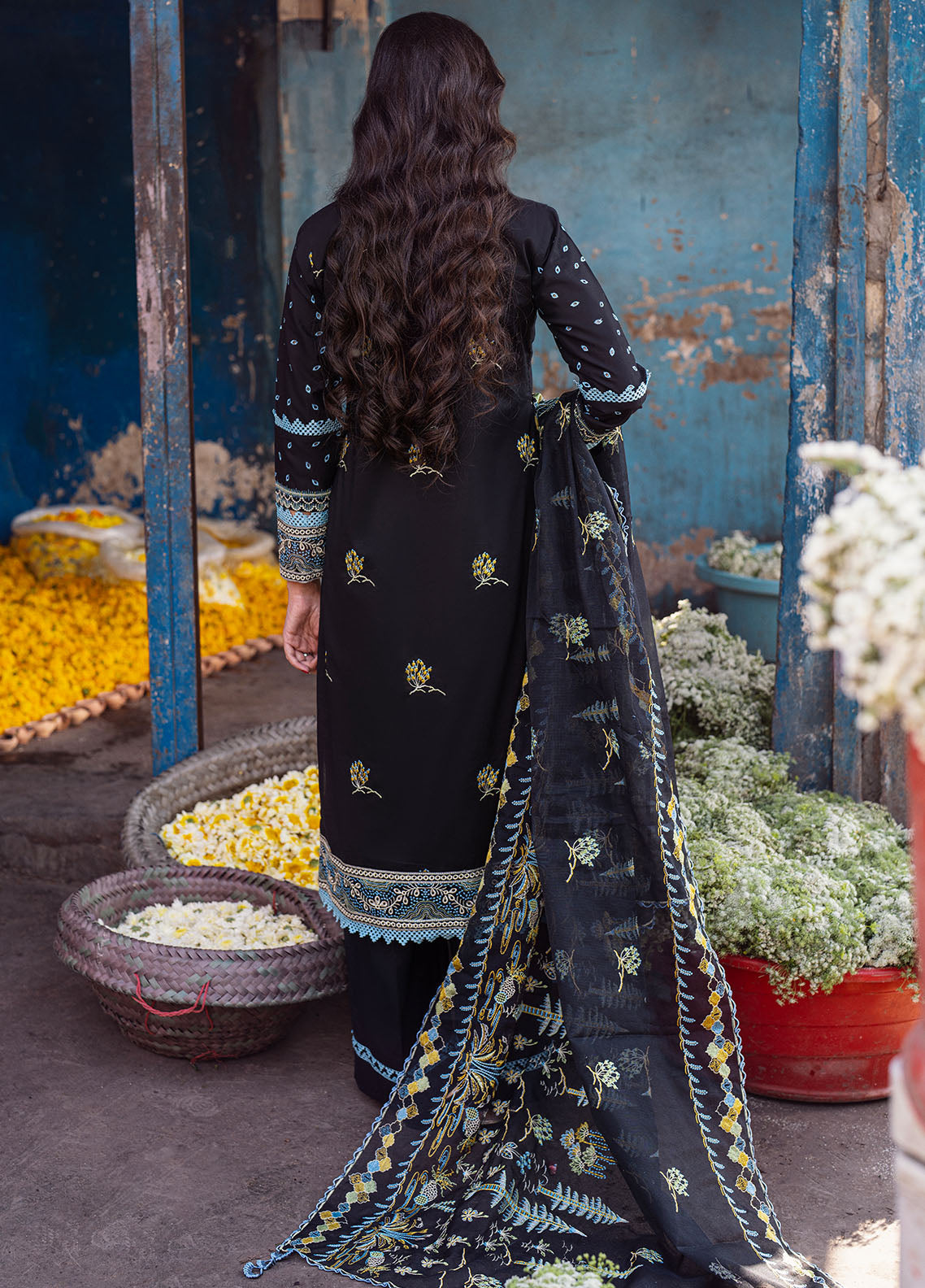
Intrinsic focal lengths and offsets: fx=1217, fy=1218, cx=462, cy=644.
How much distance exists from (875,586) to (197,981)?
2174 mm

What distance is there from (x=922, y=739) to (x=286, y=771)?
3330 mm

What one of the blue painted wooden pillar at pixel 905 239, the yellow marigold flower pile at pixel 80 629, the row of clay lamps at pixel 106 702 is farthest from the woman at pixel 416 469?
the yellow marigold flower pile at pixel 80 629

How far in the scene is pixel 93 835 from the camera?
13.8 feet

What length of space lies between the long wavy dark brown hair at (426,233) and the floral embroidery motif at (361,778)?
0.73 m

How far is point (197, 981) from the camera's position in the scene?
2.85 m

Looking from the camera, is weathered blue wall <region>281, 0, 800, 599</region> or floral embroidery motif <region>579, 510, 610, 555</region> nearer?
floral embroidery motif <region>579, 510, 610, 555</region>

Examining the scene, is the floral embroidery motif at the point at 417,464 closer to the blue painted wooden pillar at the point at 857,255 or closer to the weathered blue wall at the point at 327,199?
the blue painted wooden pillar at the point at 857,255

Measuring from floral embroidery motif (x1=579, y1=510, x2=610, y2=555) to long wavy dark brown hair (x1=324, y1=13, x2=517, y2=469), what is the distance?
1.08ft

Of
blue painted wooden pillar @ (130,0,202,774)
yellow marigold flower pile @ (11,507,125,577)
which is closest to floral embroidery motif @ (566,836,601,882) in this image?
blue painted wooden pillar @ (130,0,202,774)

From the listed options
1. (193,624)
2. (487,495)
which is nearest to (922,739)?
(487,495)

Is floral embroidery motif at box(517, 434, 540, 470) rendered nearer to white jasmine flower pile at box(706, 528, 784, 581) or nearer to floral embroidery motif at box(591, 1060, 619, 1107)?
floral embroidery motif at box(591, 1060, 619, 1107)

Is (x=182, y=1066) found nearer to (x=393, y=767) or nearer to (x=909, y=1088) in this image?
(x=393, y=767)

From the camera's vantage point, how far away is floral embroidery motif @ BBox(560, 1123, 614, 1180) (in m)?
2.62

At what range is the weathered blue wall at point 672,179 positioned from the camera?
5.85 m
